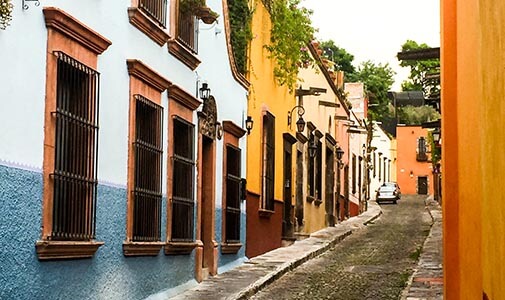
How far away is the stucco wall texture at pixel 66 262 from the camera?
7.45 meters

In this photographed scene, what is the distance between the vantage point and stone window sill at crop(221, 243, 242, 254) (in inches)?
602

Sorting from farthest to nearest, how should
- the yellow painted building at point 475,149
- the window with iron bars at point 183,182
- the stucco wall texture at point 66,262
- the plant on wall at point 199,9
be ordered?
the plant on wall at point 199,9 → the window with iron bars at point 183,182 → the stucco wall texture at point 66,262 → the yellow painted building at point 475,149

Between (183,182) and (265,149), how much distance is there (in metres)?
6.05

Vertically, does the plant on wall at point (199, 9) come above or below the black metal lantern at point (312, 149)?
above

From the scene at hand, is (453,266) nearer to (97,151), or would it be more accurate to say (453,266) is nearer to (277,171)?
(97,151)

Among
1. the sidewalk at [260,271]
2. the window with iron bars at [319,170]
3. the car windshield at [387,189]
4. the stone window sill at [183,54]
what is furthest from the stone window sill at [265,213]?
the car windshield at [387,189]

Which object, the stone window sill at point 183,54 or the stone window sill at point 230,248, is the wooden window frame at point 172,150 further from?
the stone window sill at point 230,248

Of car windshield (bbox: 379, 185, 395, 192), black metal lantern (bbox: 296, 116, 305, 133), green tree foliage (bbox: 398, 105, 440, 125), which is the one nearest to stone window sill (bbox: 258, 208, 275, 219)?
black metal lantern (bbox: 296, 116, 305, 133)

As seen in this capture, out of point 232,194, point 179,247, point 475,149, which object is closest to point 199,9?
point 179,247

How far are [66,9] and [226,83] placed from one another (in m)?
7.09

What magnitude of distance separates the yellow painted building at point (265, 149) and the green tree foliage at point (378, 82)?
4400 centimetres

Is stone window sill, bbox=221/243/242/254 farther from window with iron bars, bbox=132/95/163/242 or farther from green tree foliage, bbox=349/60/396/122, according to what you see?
green tree foliage, bbox=349/60/396/122

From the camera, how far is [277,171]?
2067cm

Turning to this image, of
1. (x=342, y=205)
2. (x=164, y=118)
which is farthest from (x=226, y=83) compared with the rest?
(x=342, y=205)
